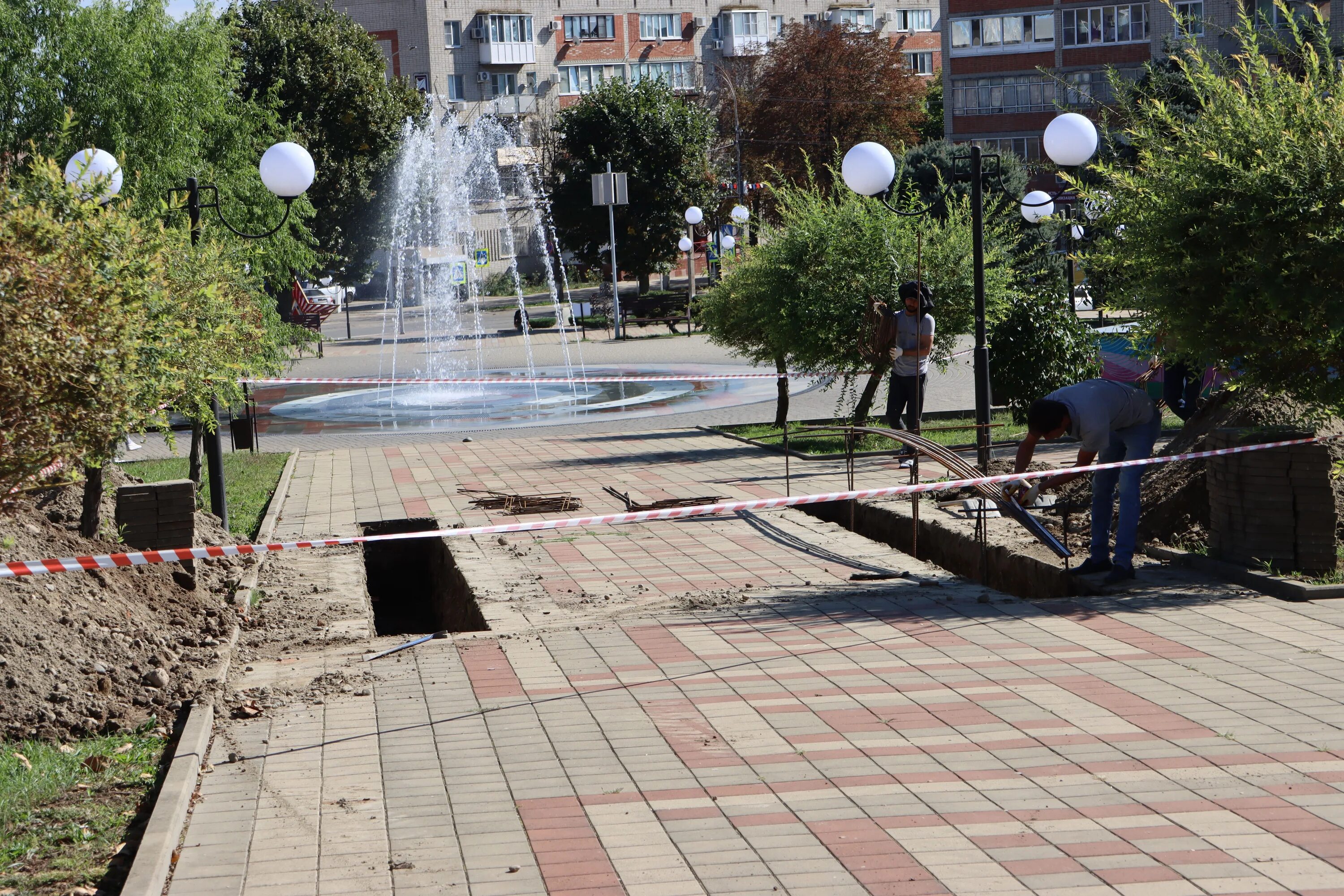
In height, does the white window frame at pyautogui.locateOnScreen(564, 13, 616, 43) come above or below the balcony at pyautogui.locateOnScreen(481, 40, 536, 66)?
above

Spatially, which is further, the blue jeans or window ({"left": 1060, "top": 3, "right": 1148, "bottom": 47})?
window ({"left": 1060, "top": 3, "right": 1148, "bottom": 47})

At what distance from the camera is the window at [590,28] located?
244 ft

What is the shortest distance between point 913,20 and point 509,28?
25.0 meters

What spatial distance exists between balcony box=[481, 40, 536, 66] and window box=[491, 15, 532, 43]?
0.22 m

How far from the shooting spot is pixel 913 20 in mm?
81562

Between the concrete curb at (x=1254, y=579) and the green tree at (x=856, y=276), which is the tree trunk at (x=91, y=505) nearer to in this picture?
the concrete curb at (x=1254, y=579)

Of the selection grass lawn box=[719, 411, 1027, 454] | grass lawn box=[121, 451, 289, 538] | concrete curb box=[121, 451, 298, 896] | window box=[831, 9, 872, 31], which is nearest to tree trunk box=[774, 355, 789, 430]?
grass lawn box=[719, 411, 1027, 454]

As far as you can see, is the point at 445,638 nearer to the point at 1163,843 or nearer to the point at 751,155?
the point at 1163,843

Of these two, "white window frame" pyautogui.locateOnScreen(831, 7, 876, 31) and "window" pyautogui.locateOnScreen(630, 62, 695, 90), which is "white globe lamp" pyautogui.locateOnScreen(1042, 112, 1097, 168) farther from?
"white window frame" pyautogui.locateOnScreen(831, 7, 876, 31)

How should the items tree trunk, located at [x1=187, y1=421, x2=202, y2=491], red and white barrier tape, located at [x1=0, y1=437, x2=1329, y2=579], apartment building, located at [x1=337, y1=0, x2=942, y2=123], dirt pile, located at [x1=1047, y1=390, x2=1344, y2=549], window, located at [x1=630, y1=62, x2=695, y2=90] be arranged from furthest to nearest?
window, located at [x1=630, y1=62, x2=695, y2=90]
apartment building, located at [x1=337, y1=0, x2=942, y2=123]
tree trunk, located at [x1=187, y1=421, x2=202, y2=491]
dirt pile, located at [x1=1047, y1=390, x2=1344, y2=549]
red and white barrier tape, located at [x1=0, y1=437, x2=1329, y2=579]

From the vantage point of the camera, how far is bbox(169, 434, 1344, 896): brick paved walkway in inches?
170

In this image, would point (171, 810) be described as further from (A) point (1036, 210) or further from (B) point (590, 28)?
(B) point (590, 28)

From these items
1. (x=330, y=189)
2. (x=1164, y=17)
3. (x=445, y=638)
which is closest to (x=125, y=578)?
(x=445, y=638)

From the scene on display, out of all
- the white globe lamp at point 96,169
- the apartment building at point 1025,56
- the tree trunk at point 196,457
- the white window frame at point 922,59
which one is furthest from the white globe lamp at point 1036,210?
the white window frame at point 922,59
